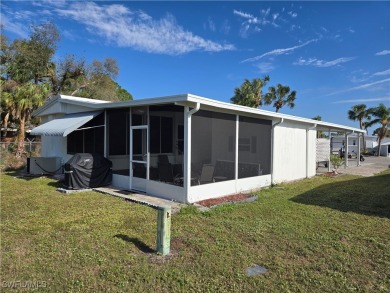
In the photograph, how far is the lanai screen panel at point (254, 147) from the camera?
29.4 ft

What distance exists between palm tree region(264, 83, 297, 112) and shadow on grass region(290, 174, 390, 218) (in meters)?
23.2

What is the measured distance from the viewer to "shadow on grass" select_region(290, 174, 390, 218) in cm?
718

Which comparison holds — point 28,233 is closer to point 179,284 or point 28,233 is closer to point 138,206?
point 138,206

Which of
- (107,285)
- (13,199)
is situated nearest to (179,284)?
(107,285)

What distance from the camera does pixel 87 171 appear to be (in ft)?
29.7

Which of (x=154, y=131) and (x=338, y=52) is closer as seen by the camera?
(x=154, y=131)

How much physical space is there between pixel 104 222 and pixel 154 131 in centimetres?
341

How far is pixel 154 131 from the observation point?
27.6 feet

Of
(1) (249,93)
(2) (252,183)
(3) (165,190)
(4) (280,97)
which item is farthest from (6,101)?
(4) (280,97)

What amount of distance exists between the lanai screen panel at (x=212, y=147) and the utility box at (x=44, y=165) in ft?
25.1

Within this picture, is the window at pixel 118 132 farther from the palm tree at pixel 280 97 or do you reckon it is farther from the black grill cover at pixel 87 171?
the palm tree at pixel 280 97

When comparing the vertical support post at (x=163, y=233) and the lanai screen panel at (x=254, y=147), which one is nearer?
the vertical support post at (x=163, y=233)

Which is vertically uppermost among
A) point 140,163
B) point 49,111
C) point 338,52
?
point 338,52

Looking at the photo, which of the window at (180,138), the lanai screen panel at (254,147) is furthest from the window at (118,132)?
the lanai screen panel at (254,147)
